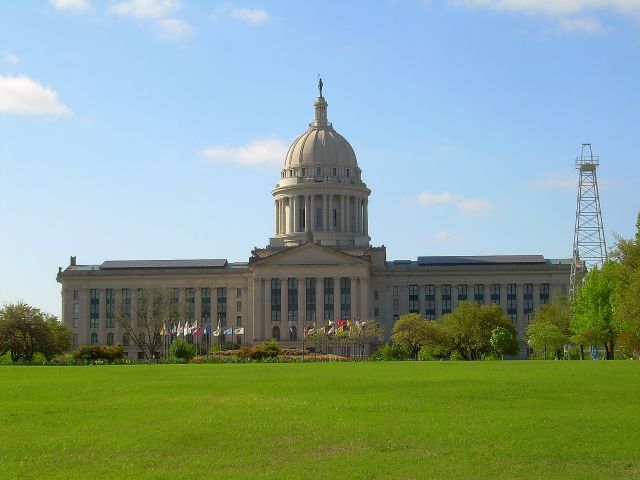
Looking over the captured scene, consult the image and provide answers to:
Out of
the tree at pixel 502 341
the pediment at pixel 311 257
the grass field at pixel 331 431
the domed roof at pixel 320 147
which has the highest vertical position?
the domed roof at pixel 320 147

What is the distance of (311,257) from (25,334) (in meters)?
59.6

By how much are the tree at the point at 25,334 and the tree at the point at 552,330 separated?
5198 centimetres

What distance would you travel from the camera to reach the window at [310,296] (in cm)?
16512

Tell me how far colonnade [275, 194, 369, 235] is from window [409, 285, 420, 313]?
1431 centimetres

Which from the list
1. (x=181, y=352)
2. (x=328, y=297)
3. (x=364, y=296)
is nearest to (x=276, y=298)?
(x=328, y=297)

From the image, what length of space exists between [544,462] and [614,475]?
6.24 ft

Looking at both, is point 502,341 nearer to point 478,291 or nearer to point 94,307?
point 478,291

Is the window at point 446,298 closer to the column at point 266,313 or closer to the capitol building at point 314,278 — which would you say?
the capitol building at point 314,278

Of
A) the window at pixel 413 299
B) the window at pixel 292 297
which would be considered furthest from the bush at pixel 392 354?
the window at pixel 413 299

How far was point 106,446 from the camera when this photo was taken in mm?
29219

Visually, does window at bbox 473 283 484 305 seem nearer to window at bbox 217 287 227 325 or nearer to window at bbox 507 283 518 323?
window at bbox 507 283 518 323

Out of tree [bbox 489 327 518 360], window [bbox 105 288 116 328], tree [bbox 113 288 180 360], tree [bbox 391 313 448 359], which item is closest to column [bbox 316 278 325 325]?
tree [bbox 113 288 180 360]

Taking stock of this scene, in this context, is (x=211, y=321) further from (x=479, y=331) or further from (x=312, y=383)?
(x=312, y=383)

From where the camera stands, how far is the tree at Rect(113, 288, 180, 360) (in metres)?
156
